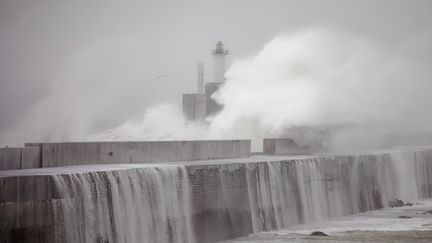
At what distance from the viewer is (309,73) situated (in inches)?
1353

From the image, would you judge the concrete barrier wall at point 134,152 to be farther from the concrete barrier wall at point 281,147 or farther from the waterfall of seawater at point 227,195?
the concrete barrier wall at point 281,147

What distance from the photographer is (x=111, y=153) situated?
64.1 ft

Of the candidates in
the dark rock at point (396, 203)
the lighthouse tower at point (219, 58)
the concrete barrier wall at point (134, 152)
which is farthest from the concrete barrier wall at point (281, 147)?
the lighthouse tower at point (219, 58)

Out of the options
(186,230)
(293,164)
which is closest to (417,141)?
(293,164)

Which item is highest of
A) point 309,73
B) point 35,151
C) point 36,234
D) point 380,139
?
point 309,73

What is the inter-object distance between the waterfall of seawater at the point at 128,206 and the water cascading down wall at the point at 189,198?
20mm

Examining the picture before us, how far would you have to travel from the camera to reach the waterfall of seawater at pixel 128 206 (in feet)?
48.2

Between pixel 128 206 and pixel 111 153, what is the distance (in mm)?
3485

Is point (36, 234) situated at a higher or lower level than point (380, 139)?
lower

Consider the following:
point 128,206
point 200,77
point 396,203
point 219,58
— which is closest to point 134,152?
point 128,206

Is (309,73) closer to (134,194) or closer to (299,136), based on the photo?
→ (299,136)

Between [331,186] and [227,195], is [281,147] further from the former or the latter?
[227,195]

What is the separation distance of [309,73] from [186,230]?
1764cm

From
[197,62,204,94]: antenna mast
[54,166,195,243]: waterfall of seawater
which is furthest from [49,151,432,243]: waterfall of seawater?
[197,62,204,94]: antenna mast
